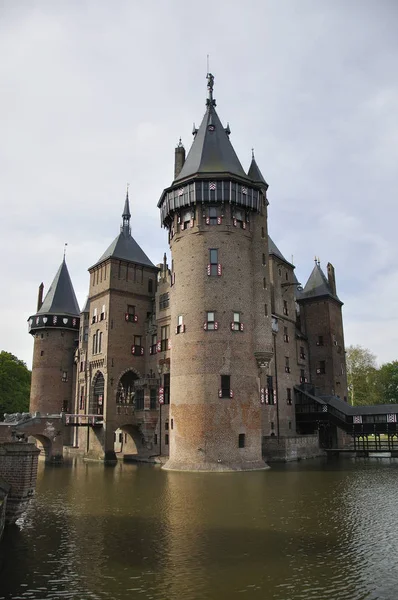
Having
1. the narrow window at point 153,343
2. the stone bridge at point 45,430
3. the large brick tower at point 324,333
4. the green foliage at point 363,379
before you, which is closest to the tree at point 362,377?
the green foliage at point 363,379

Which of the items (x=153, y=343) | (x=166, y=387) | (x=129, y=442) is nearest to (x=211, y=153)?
(x=153, y=343)

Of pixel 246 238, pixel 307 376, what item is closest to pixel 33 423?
pixel 246 238

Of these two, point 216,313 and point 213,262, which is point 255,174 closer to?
point 213,262

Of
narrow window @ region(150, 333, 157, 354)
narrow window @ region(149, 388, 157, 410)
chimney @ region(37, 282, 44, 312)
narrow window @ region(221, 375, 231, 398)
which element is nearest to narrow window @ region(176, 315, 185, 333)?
narrow window @ region(221, 375, 231, 398)

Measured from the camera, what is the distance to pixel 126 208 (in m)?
52.5

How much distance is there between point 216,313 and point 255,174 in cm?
1261

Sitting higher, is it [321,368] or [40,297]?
[40,297]

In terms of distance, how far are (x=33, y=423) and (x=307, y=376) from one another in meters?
27.1

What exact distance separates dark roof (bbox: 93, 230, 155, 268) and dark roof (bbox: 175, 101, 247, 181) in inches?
437

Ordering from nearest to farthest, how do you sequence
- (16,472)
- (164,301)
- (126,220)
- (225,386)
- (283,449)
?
(16,472)
(225,386)
(283,449)
(164,301)
(126,220)

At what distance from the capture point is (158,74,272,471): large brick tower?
31281 mm

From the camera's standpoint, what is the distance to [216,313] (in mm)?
32750

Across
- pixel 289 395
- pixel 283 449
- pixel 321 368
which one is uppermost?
pixel 321 368

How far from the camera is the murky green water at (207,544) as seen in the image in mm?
9328
